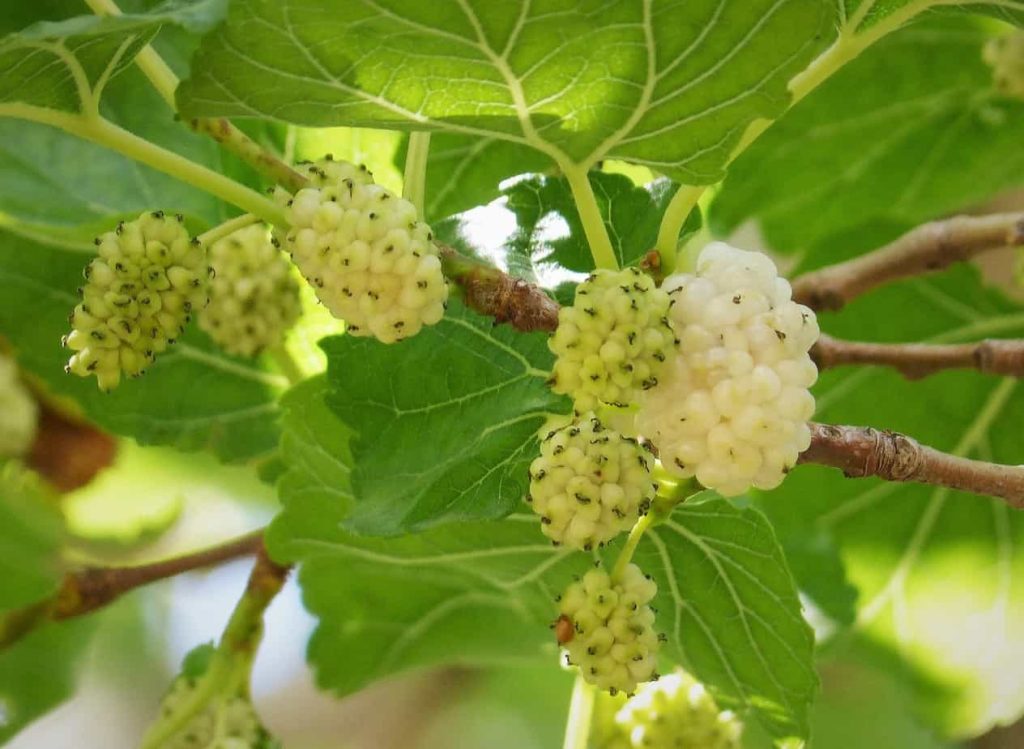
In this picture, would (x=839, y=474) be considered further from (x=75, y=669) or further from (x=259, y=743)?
(x=75, y=669)

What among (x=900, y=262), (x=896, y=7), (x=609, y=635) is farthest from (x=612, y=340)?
(x=900, y=262)

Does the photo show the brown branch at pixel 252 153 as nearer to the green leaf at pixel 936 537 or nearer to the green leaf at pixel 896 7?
the green leaf at pixel 896 7

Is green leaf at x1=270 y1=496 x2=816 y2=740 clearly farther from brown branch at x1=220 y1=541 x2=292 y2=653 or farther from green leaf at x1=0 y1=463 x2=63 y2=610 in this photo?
green leaf at x1=0 y1=463 x2=63 y2=610

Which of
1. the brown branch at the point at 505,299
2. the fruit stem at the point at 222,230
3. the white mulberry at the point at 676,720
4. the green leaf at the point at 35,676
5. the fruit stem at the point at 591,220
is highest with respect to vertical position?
the fruit stem at the point at 222,230

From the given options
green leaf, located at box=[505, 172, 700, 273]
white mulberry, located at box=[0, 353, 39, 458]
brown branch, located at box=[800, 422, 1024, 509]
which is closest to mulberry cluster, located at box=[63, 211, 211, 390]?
green leaf, located at box=[505, 172, 700, 273]

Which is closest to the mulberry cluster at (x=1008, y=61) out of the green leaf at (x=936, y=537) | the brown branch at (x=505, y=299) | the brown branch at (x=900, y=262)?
the brown branch at (x=900, y=262)
